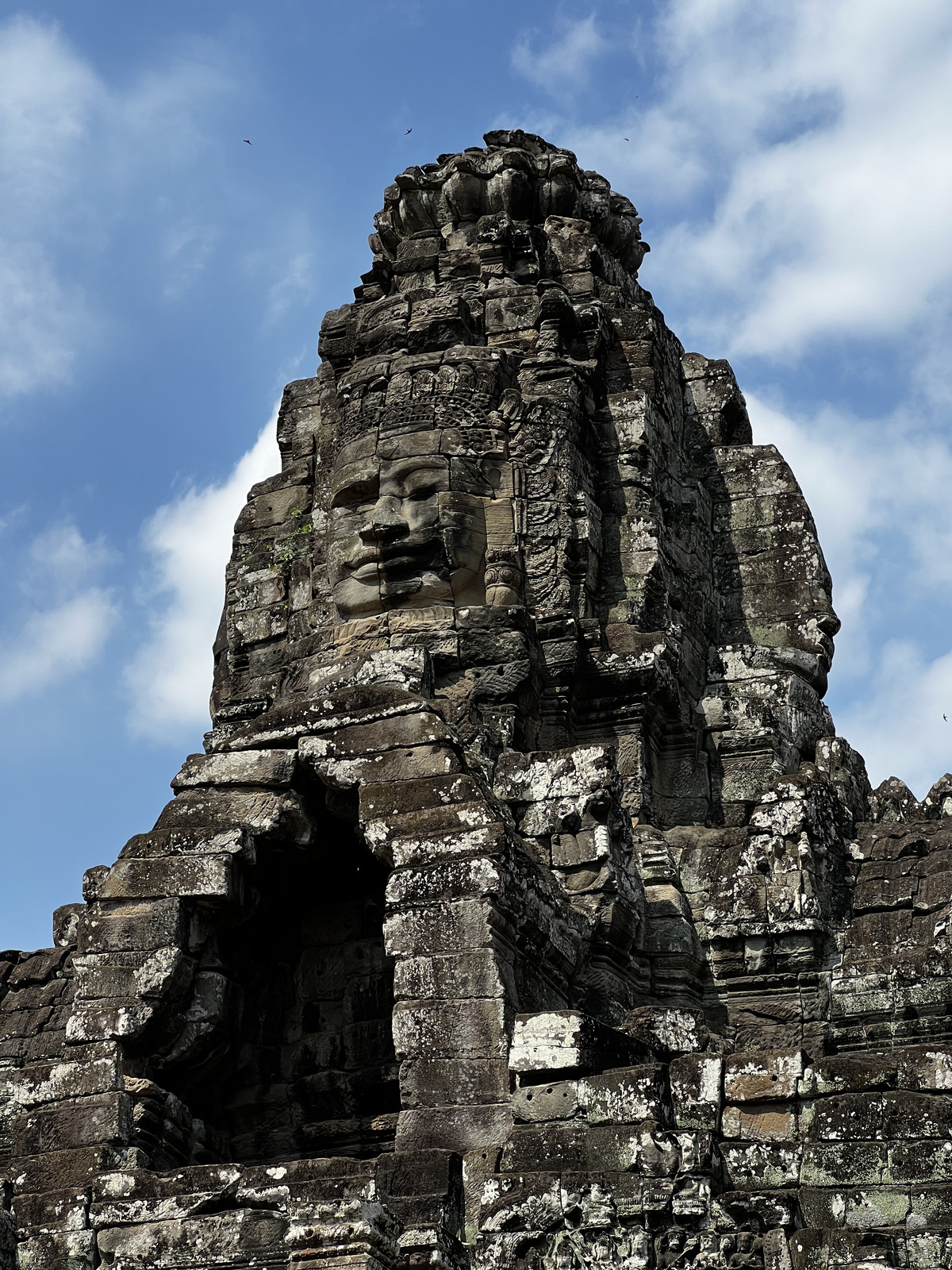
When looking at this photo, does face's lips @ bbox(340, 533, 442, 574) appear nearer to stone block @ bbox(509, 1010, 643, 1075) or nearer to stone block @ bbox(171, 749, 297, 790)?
stone block @ bbox(171, 749, 297, 790)

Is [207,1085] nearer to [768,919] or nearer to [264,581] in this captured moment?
[768,919]

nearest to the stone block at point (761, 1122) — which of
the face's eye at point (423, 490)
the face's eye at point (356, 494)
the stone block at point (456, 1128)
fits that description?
the stone block at point (456, 1128)

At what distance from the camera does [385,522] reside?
16781 mm

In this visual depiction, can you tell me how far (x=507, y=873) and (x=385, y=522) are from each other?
495 cm

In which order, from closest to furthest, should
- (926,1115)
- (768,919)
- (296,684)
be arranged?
(926,1115) < (768,919) < (296,684)

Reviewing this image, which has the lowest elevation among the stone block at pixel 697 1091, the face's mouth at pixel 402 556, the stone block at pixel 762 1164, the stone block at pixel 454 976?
the stone block at pixel 762 1164

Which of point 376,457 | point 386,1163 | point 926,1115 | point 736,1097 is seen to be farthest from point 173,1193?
point 376,457

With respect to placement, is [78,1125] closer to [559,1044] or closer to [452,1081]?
[452,1081]

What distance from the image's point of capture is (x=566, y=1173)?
437 inches

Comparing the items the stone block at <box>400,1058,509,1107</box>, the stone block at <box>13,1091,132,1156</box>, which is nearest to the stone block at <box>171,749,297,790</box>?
the stone block at <box>13,1091,132,1156</box>

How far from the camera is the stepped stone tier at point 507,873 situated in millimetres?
11156

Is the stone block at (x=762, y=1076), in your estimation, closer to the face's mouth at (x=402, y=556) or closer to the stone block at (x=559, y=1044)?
the stone block at (x=559, y=1044)

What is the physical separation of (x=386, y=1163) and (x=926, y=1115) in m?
2.99

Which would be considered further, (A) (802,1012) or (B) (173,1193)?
(A) (802,1012)
